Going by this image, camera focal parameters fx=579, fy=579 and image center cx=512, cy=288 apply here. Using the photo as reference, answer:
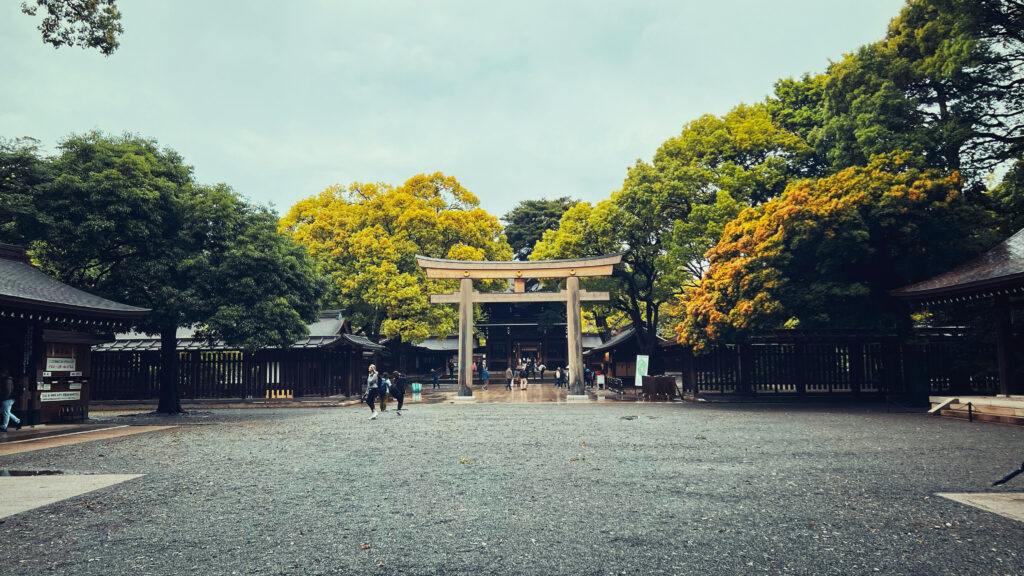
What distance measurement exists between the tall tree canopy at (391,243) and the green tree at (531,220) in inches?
347

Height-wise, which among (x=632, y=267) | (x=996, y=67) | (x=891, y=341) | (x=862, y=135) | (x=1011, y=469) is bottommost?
A: (x=1011, y=469)

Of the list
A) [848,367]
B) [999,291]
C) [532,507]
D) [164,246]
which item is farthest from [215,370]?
[999,291]

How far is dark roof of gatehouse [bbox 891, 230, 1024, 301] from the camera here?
13.0m

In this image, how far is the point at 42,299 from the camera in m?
13.0

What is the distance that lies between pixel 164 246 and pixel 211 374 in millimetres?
9126

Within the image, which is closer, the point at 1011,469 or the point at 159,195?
the point at 1011,469

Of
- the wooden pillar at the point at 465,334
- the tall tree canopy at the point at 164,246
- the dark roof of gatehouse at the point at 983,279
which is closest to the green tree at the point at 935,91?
the dark roof of gatehouse at the point at 983,279

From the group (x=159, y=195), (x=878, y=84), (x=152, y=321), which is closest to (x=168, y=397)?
(x=152, y=321)

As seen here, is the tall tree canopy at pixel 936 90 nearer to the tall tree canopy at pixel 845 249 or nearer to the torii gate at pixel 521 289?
the tall tree canopy at pixel 845 249

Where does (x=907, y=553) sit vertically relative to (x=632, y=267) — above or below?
below

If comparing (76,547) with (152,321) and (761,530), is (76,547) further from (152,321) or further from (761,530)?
(152,321)

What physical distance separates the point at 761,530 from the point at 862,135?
1883 cm

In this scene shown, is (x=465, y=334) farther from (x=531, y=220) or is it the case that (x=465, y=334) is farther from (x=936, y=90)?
(x=531, y=220)

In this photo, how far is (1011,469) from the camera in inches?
308
